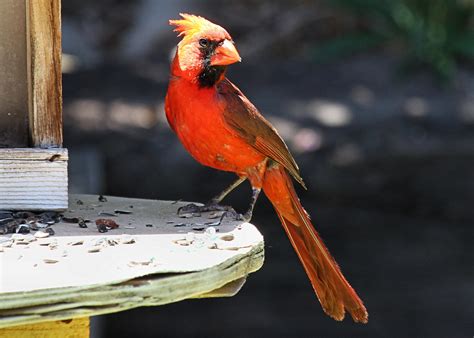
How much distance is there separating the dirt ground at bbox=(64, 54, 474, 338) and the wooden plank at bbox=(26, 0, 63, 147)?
2356 mm

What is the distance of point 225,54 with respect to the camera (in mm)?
3088

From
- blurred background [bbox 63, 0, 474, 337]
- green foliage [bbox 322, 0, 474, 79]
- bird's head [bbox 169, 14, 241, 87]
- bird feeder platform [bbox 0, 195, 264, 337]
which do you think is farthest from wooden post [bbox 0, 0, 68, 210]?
green foliage [bbox 322, 0, 474, 79]

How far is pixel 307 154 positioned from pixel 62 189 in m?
4.12

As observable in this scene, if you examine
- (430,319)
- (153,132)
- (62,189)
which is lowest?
(430,319)

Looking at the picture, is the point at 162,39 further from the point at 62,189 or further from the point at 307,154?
the point at 62,189

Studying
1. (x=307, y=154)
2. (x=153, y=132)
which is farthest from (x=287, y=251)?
(x=153, y=132)

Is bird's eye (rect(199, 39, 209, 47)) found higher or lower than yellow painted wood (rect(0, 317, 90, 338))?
higher

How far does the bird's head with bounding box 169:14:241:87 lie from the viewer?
3.08 metres

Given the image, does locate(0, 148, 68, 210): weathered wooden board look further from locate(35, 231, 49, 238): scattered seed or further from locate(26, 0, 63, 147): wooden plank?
locate(35, 231, 49, 238): scattered seed

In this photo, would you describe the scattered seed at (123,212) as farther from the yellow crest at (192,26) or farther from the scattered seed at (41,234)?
the yellow crest at (192,26)

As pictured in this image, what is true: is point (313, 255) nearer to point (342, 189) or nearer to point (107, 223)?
point (107, 223)

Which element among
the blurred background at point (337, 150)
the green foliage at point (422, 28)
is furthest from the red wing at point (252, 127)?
the green foliage at point (422, 28)

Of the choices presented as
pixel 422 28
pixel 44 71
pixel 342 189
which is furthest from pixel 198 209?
pixel 422 28

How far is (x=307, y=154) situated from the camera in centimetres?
673
